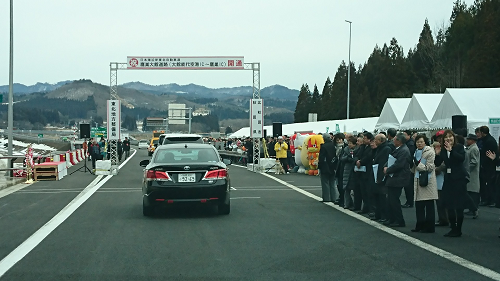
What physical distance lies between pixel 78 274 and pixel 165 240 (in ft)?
8.32

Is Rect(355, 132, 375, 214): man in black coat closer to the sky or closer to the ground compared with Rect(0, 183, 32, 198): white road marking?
closer to the sky

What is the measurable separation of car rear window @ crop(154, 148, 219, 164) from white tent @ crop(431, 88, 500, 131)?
41.5ft

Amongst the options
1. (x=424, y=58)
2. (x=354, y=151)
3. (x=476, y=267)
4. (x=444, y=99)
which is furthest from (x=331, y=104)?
(x=476, y=267)

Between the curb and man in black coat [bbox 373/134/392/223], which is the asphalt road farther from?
the curb

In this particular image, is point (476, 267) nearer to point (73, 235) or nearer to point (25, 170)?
point (73, 235)

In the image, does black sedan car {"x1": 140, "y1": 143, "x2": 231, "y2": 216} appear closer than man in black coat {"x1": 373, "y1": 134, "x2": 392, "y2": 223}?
No

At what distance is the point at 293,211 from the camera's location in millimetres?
13500

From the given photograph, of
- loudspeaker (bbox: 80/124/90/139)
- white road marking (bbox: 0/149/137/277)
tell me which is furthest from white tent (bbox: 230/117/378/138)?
white road marking (bbox: 0/149/137/277)

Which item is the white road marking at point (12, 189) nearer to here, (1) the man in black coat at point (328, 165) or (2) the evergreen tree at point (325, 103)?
(1) the man in black coat at point (328, 165)

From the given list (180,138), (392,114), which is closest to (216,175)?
(180,138)

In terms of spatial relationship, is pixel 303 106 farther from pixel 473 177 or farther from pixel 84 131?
pixel 473 177

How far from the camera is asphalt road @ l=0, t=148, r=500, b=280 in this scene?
23.8ft

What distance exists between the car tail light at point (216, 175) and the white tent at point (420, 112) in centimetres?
1487

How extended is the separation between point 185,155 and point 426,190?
5.11 metres
